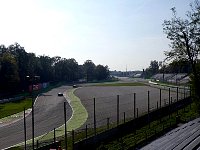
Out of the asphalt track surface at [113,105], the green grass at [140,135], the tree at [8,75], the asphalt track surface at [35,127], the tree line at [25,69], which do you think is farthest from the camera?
the tree line at [25,69]

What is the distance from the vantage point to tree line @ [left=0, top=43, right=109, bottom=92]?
8969cm

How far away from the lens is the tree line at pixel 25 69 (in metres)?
89.7

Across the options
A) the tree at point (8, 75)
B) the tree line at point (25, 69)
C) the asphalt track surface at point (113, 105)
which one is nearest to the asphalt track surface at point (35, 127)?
the asphalt track surface at point (113, 105)

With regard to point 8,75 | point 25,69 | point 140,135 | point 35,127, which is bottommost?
point 35,127

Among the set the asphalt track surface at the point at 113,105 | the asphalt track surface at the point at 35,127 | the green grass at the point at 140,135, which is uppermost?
the green grass at the point at 140,135

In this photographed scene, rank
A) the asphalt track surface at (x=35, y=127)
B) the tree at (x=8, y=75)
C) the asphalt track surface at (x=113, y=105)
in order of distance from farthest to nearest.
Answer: the tree at (x=8, y=75) < the asphalt track surface at (x=113, y=105) < the asphalt track surface at (x=35, y=127)

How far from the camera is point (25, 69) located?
105250 mm

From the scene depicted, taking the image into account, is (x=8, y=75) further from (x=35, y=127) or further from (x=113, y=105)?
(x=35, y=127)

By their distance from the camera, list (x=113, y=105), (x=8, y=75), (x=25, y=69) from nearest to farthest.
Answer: (x=113, y=105)
(x=8, y=75)
(x=25, y=69)

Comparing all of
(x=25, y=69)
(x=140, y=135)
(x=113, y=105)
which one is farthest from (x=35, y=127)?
(x=25, y=69)

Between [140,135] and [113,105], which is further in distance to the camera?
[113,105]

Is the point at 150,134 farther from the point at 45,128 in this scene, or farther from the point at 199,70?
the point at 199,70

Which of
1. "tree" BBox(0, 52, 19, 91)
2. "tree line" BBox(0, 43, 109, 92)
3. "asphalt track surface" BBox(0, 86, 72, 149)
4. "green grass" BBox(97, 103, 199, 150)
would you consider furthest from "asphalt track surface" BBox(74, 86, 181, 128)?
"tree" BBox(0, 52, 19, 91)

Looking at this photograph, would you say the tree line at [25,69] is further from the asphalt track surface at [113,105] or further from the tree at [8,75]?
the asphalt track surface at [113,105]
